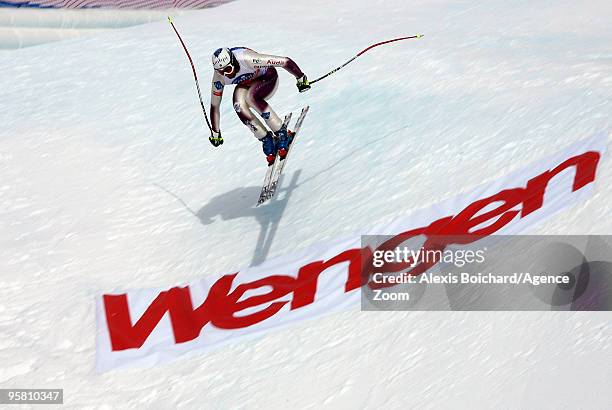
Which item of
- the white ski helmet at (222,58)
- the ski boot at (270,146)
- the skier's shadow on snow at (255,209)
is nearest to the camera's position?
the white ski helmet at (222,58)

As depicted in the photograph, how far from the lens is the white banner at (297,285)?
8.05 m

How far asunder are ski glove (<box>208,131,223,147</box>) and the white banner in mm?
1363

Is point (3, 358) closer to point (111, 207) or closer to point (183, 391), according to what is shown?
point (183, 391)

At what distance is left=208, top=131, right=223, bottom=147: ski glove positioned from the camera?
28.1 feet

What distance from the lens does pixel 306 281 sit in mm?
8328

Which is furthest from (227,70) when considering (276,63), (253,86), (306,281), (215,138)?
(306,281)

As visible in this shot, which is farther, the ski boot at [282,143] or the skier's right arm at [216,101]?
the ski boot at [282,143]

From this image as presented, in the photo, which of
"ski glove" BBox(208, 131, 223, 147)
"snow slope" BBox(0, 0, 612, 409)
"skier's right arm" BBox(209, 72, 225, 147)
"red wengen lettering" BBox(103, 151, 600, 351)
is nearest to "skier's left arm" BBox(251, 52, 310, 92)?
"skier's right arm" BBox(209, 72, 225, 147)

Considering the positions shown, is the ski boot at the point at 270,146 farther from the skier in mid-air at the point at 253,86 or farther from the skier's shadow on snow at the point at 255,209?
the skier's shadow on snow at the point at 255,209

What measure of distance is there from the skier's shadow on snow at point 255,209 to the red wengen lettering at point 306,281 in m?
0.57

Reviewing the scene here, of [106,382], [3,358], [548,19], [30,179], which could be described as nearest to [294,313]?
[106,382]

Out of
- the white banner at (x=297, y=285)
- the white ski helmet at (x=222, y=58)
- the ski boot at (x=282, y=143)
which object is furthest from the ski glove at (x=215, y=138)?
the white banner at (x=297, y=285)

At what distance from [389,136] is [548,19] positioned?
182 inches

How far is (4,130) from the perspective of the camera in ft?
40.0
